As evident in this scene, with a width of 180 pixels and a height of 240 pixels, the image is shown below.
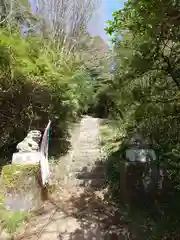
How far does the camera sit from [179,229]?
326 centimetres

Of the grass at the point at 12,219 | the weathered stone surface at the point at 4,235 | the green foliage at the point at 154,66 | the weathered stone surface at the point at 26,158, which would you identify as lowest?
the weathered stone surface at the point at 4,235

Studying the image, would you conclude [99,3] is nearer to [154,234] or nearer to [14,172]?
[14,172]

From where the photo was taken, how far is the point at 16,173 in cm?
378

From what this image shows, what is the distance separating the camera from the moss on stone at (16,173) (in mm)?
3663

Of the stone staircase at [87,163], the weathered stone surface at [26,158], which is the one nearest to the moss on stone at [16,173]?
the weathered stone surface at [26,158]

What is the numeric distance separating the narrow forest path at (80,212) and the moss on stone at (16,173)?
0.60 metres

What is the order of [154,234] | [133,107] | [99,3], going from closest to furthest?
[154,234], [133,107], [99,3]

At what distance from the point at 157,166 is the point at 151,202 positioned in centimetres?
60

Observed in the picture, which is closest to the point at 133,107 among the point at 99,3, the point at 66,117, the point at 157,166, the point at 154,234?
the point at 157,166

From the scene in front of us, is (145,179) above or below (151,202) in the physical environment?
above

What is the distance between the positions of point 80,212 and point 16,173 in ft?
3.85

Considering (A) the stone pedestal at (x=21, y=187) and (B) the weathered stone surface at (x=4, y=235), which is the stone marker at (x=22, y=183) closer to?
(A) the stone pedestal at (x=21, y=187)

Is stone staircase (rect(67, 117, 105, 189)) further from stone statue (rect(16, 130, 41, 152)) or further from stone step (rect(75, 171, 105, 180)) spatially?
stone statue (rect(16, 130, 41, 152))

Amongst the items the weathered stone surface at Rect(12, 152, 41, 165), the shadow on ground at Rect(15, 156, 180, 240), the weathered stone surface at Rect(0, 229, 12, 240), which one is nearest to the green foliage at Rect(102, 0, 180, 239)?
the shadow on ground at Rect(15, 156, 180, 240)
